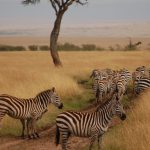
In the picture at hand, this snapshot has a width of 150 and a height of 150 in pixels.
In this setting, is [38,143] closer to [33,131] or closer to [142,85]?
[33,131]

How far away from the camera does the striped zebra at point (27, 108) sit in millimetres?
13141

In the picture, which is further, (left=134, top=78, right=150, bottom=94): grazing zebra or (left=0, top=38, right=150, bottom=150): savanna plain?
(left=134, top=78, right=150, bottom=94): grazing zebra

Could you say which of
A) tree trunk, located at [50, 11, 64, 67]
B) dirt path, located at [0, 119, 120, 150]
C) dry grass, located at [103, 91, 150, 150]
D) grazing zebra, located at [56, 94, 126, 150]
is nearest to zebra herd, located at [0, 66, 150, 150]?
grazing zebra, located at [56, 94, 126, 150]

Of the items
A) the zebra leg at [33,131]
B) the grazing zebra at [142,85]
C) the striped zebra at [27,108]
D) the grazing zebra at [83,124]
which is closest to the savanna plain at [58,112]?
the zebra leg at [33,131]

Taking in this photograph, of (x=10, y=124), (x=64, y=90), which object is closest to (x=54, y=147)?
(x=10, y=124)

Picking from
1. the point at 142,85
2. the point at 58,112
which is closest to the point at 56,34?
the point at 142,85

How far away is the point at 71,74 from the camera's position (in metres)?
26.5

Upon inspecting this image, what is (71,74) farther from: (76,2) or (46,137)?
(46,137)

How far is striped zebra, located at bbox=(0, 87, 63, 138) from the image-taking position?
43.1 feet

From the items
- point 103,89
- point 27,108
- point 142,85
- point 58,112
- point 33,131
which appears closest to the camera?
point 33,131

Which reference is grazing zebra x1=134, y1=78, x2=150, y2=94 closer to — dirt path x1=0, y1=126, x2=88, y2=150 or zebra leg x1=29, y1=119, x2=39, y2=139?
dirt path x1=0, y1=126, x2=88, y2=150

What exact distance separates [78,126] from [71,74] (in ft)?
51.0

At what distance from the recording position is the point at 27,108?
13445 millimetres

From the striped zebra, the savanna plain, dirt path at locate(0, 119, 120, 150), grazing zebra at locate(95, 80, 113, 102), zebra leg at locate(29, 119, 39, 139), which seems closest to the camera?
the savanna plain
